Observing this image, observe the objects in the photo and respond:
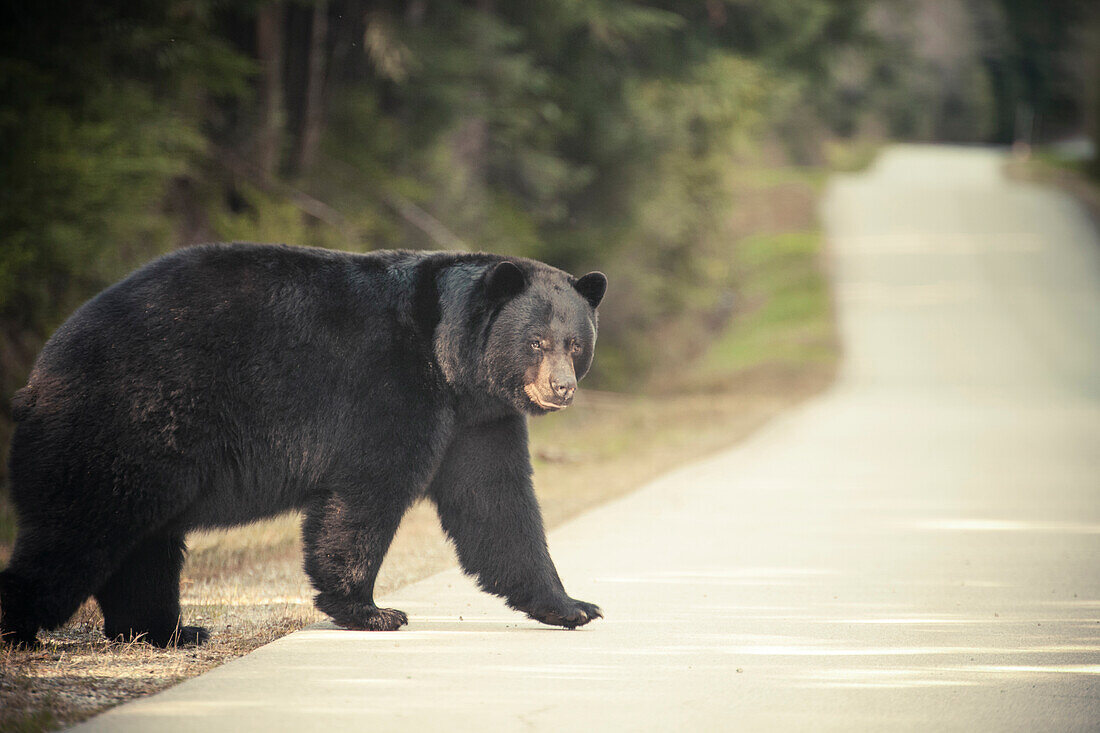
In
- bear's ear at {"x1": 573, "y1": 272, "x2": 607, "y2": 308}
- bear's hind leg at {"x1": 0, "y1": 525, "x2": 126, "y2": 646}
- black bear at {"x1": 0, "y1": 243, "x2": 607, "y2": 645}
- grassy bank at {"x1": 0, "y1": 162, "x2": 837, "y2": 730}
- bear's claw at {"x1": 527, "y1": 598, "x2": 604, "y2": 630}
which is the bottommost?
grassy bank at {"x1": 0, "y1": 162, "x2": 837, "y2": 730}

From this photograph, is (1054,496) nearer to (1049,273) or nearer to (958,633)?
(958,633)

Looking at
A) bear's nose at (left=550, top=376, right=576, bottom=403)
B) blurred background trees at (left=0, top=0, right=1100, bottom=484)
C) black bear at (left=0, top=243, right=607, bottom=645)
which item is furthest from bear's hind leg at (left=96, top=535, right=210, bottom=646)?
blurred background trees at (left=0, top=0, right=1100, bottom=484)

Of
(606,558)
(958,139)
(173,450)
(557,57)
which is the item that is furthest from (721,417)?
(958,139)

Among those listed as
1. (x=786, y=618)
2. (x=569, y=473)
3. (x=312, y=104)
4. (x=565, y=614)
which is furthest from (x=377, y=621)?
(x=312, y=104)

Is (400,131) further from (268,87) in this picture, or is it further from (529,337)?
(529,337)

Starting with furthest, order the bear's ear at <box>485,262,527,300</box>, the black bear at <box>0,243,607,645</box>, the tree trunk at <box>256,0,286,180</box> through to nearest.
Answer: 1. the tree trunk at <box>256,0,286,180</box>
2. the bear's ear at <box>485,262,527,300</box>
3. the black bear at <box>0,243,607,645</box>

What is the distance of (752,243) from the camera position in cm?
4188

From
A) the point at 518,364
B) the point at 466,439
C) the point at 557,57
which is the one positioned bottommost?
the point at 466,439

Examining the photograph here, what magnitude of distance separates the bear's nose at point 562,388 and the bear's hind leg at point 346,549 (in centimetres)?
87

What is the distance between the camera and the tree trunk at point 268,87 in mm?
15000

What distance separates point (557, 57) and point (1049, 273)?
1926cm

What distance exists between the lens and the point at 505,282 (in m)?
6.02

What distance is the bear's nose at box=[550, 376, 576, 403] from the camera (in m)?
5.84

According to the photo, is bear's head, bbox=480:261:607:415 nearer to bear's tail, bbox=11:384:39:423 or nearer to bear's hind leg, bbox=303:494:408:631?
bear's hind leg, bbox=303:494:408:631
